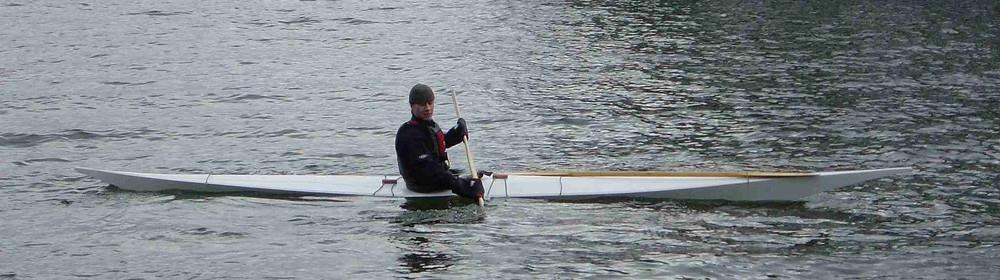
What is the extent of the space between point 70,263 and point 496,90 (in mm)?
13234

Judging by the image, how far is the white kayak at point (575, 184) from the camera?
53.8ft

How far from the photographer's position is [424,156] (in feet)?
54.1

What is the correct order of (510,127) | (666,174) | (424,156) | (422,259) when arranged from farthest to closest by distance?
(510,127), (666,174), (424,156), (422,259)

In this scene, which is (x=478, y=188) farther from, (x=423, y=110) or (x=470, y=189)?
(x=423, y=110)

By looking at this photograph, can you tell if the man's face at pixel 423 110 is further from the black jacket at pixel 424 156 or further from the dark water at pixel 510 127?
the dark water at pixel 510 127

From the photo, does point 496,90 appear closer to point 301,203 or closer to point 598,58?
point 598,58

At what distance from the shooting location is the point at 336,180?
18000mm

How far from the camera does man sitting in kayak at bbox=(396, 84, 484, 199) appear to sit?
16453 mm

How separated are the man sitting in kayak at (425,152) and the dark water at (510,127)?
1.27ft

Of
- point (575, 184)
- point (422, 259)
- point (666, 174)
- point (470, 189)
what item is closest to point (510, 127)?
point (575, 184)

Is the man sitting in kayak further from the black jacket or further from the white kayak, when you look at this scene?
the white kayak

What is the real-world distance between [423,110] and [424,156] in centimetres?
54

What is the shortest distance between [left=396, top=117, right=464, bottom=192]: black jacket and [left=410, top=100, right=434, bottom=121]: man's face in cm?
7

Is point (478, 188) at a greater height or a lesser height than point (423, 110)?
lesser
